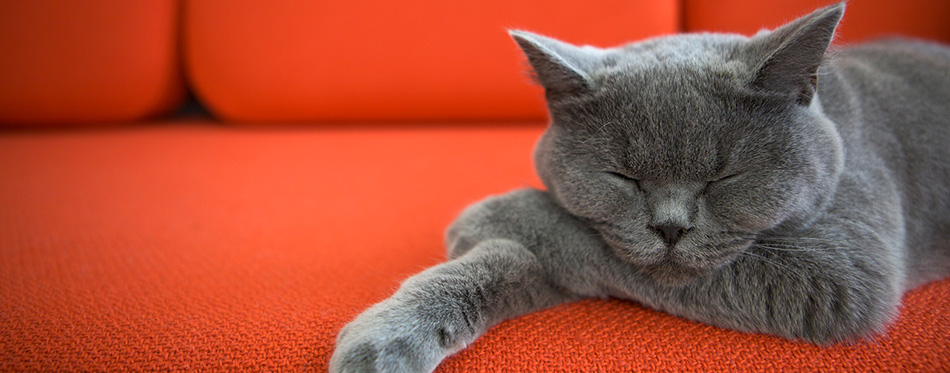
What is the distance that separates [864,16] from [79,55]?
2485 millimetres

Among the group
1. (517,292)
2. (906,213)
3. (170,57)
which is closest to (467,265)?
(517,292)

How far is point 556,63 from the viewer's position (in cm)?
68

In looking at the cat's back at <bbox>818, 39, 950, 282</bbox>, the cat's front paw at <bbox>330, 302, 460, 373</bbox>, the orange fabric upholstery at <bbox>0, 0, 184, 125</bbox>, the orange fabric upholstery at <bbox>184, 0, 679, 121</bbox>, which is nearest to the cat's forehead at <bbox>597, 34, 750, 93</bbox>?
the cat's back at <bbox>818, 39, 950, 282</bbox>

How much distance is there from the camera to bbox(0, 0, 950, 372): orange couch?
590 mm

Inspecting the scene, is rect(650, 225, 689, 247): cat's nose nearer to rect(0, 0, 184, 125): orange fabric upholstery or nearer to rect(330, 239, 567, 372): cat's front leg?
rect(330, 239, 567, 372): cat's front leg

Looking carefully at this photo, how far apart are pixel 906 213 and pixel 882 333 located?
28cm

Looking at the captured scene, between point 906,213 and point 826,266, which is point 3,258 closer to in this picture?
point 826,266

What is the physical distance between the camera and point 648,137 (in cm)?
61

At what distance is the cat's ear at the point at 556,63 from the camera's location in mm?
669

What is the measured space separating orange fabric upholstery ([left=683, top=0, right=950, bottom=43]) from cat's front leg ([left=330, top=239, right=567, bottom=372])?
1.21 meters

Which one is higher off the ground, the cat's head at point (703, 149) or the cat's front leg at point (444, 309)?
the cat's head at point (703, 149)

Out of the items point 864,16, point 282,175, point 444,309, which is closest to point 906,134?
point 444,309

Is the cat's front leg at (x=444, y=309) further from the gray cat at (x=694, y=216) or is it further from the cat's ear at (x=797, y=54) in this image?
the cat's ear at (x=797, y=54)

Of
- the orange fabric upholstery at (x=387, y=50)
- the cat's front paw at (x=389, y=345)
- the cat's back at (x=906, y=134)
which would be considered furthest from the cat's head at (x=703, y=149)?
the orange fabric upholstery at (x=387, y=50)
